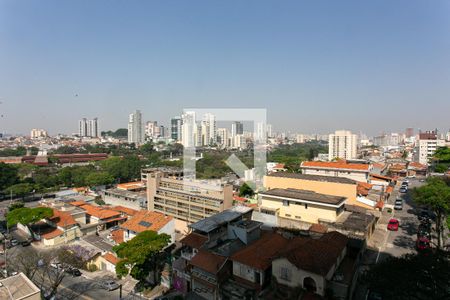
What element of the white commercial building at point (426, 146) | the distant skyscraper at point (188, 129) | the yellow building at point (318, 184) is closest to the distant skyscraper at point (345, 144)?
the white commercial building at point (426, 146)

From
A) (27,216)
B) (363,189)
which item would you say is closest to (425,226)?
(363,189)

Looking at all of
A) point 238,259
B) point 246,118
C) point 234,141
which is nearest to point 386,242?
point 238,259

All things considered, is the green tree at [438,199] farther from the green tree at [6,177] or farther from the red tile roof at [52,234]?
the green tree at [6,177]

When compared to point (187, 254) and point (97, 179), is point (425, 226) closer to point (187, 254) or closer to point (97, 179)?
point (187, 254)

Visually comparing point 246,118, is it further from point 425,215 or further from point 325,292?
point 425,215

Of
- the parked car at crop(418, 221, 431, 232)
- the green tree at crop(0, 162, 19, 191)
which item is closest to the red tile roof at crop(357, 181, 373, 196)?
the parked car at crop(418, 221, 431, 232)

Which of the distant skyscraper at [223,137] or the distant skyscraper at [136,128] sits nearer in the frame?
the distant skyscraper at [223,137]

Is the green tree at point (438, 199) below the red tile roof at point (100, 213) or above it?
above
